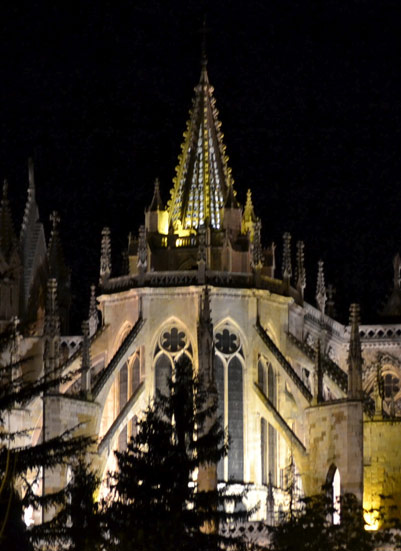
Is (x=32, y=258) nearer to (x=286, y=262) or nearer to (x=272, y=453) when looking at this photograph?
(x=286, y=262)

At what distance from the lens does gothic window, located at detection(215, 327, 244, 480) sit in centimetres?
7988

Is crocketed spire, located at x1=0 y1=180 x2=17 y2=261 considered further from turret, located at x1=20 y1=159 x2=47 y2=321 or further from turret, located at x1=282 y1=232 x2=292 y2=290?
turret, located at x1=282 y1=232 x2=292 y2=290

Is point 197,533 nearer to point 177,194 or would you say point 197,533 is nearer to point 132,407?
point 132,407

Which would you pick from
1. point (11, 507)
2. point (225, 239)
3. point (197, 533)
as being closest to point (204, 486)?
point (225, 239)

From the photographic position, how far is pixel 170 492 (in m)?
59.2

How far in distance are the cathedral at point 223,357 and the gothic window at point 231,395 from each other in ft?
0.12

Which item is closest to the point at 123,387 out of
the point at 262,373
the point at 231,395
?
the point at 231,395

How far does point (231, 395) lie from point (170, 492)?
2127 centimetres

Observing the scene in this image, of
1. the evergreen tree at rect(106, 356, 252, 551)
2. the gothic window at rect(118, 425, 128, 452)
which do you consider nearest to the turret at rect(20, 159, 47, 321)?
the gothic window at rect(118, 425, 128, 452)

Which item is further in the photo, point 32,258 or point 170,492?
point 32,258

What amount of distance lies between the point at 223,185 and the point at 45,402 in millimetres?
12295

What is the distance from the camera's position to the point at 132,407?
8019 centimetres

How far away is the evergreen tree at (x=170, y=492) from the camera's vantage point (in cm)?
5684

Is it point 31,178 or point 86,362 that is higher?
point 31,178
